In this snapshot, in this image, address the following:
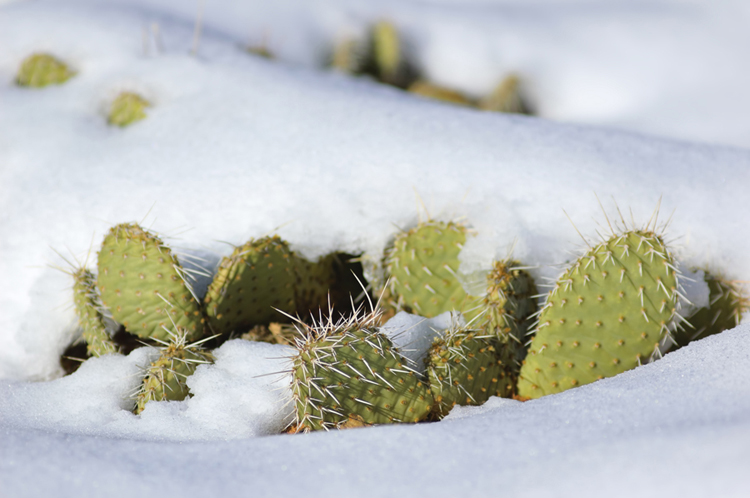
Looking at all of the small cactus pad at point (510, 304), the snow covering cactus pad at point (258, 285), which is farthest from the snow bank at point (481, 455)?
the snow covering cactus pad at point (258, 285)

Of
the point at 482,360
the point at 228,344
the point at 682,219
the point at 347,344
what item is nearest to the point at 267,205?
the point at 228,344

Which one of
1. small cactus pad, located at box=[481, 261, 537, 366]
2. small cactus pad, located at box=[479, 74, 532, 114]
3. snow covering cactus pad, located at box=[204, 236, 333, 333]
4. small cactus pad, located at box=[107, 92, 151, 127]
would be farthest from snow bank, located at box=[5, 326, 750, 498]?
small cactus pad, located at box=[479, 74, 532, 114]

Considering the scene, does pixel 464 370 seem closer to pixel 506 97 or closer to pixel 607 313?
pixel 607 313

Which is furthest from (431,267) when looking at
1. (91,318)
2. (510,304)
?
(91,318)

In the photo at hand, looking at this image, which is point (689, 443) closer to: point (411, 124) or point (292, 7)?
point (411, 124)

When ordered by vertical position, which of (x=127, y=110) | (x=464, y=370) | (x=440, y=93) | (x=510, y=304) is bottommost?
(x=464, y=370)

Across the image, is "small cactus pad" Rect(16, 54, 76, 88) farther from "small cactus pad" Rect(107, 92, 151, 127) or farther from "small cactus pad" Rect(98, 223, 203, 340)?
"small cactus pad" Rect(98, 223, 203, 340)
